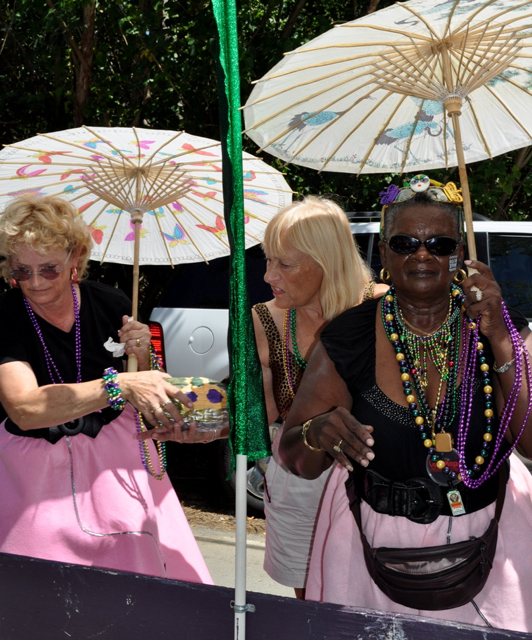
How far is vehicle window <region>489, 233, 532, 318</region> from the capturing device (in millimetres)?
5086

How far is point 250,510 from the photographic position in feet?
Result: 18.5

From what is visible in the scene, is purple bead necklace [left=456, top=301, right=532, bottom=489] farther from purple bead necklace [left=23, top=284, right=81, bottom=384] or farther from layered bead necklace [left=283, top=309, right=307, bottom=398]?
purple bead necklace [left=23, top=284, right=81, bottom=384]

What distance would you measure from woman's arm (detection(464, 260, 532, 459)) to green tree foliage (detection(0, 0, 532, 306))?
4655 mm

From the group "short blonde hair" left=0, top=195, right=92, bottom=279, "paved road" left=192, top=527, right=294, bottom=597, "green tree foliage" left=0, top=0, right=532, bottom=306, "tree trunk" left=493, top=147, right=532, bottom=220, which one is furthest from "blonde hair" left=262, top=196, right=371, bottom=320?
"tree trunk" left=493, top=147, right=532, bottom=220

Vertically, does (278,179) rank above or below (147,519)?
above

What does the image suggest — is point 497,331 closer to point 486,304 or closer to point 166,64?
point 486,304

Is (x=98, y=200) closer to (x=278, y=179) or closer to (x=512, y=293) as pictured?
(x=278, y=179)

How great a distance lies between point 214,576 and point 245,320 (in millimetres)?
3169

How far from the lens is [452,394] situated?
7.13 feet

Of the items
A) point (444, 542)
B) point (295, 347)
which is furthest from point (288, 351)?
point (444, 542)

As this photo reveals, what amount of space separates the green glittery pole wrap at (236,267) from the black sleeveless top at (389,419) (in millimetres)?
351

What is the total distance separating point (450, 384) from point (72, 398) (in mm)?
1197

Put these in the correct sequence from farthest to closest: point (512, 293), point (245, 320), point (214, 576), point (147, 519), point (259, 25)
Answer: point (259, 25), point (512, 293), point (214, 576), point (147, 519), point (245, 320)

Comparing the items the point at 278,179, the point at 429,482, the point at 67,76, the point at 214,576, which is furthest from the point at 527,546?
the point at 67,76
